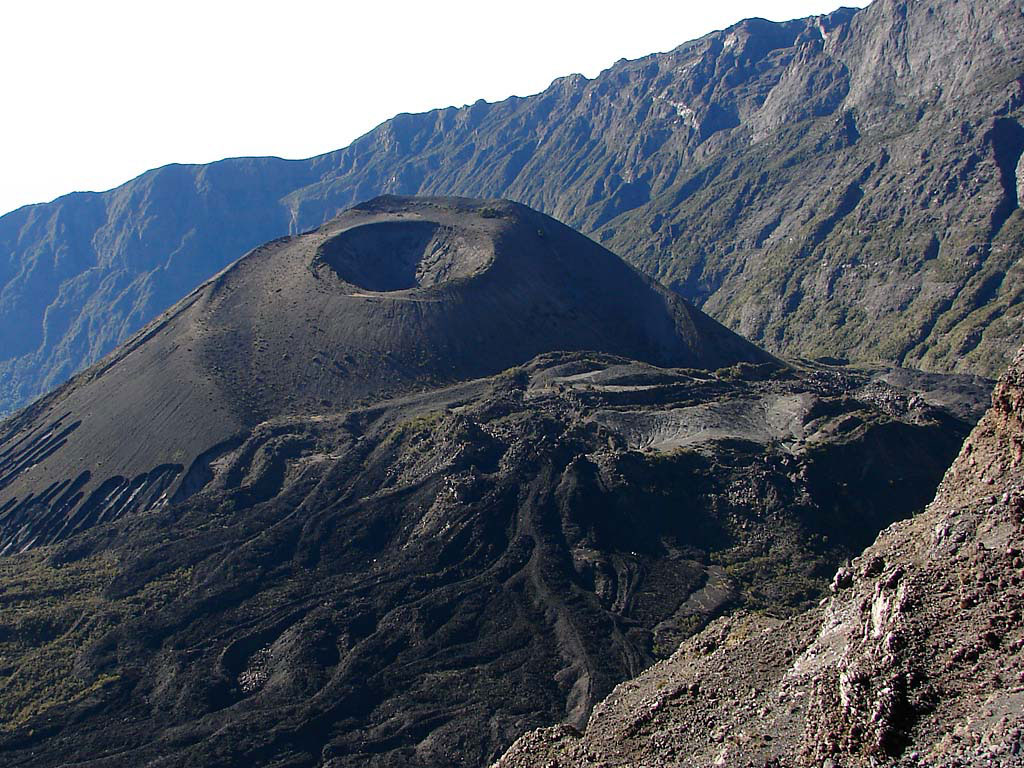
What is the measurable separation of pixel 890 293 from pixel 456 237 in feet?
190

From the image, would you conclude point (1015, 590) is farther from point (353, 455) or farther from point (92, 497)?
point (92, 497)

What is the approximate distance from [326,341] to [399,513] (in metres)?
28.1

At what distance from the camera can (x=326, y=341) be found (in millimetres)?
82375

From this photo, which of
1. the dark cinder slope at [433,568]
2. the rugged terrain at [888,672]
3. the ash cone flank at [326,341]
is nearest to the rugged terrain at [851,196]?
the ash cone flank at [326,341]

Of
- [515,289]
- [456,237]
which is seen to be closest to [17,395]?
[456,237]

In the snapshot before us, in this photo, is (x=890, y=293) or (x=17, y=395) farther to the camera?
(x=17, y=395)

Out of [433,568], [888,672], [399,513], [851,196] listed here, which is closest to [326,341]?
[399,513]

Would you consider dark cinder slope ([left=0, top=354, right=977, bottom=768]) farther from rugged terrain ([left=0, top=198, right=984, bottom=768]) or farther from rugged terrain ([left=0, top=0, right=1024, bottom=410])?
rugged terrain ([left=0, top=0, right=1024, bottom=410])

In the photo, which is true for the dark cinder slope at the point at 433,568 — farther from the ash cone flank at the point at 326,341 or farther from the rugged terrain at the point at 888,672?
the rugged terrain at the point at 888,672

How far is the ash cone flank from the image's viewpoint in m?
67.9

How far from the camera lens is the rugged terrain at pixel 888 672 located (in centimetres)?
1608

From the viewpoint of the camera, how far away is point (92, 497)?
→ 6519cm

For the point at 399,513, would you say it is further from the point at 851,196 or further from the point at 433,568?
the point at 851,196

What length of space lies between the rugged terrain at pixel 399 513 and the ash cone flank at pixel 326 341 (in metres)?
0.31
